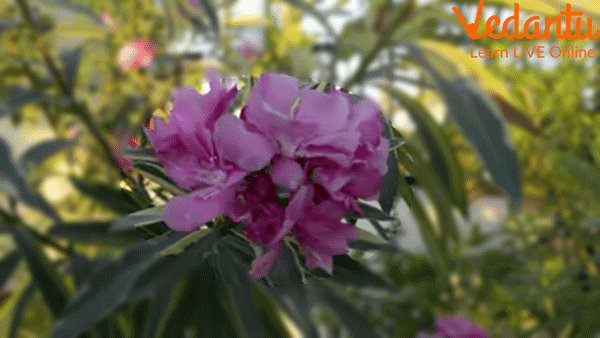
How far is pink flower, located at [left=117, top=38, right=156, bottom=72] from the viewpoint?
690 millimetres

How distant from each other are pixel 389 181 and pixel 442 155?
420mm

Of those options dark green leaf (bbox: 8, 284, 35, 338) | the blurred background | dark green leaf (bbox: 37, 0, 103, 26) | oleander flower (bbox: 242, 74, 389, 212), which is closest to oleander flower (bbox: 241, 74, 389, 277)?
oleander flower (bbox: 242, 74, 389, 212)

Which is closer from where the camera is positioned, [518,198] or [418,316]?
[518,198]

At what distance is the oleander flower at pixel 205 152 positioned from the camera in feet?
0.30

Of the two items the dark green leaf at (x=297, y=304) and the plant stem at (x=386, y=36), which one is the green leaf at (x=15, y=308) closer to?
the dark green leaf at (x=297, y=304)

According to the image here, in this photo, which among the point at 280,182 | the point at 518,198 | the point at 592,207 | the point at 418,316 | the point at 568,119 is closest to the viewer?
the point at 280,182

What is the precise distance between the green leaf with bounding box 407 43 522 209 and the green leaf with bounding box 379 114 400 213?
264 mm

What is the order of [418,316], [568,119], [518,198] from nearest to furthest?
[518,198] < [568,119] < [418,316]

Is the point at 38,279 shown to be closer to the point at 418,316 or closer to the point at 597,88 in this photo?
the point at 418,316

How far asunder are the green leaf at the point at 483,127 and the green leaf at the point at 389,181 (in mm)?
264

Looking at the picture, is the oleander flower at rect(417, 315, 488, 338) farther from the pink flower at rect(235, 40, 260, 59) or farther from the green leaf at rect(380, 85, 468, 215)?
the pink flower at rect(235, 40, 260, 59)

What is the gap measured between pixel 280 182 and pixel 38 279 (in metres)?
0.47

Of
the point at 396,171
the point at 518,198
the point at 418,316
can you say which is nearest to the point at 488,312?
the point at 418,316

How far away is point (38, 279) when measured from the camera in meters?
0.50
